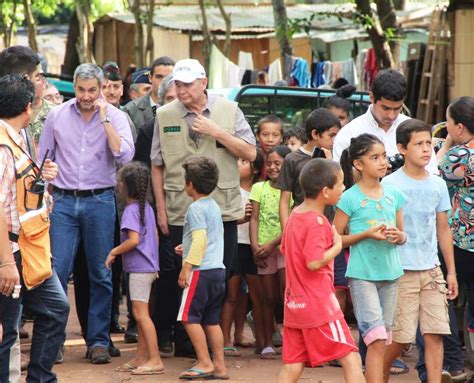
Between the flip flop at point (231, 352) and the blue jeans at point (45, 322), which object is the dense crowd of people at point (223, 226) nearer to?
the blue jeans at point (45, 322)

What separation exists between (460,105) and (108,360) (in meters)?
3.26

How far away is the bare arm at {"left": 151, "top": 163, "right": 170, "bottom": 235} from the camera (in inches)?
346

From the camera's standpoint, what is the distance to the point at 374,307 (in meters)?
7.02

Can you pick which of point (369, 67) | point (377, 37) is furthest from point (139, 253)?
point (369, 67)

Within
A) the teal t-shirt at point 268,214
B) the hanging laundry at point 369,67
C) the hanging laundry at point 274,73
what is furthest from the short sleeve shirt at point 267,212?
the hanging laundry at point 274,73

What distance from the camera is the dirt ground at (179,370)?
8.31m

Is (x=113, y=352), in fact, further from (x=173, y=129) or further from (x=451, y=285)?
(x=451, y=285)

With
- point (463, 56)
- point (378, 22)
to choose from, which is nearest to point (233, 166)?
point (378, 22)

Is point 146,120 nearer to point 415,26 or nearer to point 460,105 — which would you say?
point 460,105

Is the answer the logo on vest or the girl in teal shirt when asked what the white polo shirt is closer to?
the girl in teal shirt

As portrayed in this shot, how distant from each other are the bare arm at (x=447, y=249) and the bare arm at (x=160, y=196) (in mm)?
2257

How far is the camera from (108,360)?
881cm

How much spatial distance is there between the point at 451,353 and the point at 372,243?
1277mm

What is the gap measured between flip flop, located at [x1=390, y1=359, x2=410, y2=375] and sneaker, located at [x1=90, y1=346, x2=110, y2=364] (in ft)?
7.04
